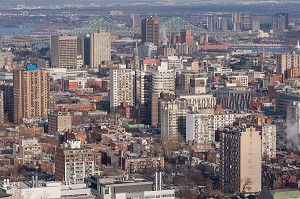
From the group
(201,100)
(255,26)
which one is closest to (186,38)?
(255,26)

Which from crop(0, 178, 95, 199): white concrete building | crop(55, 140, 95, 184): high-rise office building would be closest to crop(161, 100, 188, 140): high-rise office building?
crop(55, 140, 95, 184): high-rise office building

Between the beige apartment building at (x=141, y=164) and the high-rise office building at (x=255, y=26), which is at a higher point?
the beige apartment building at (x=141, y=164)

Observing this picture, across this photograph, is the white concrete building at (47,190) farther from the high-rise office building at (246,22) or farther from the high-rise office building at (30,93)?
the high-rise office building at (246,22)

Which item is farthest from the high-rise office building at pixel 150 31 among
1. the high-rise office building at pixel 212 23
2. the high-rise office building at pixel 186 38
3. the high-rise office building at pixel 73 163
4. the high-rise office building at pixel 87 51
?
the high-rise office building at pixel 73 163


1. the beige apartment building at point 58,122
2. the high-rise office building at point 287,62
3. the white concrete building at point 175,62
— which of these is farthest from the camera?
the high-rise office building at point 287,62

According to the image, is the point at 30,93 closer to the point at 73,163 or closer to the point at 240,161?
the point at 73,163

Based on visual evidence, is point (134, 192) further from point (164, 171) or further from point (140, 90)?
point (140, 90)

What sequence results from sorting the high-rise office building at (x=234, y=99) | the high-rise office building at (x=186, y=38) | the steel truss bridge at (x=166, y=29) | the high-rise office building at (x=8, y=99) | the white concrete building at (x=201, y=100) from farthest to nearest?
the steel truss bridge at (x=166, y=29), the high-rise office building at (x=186, y=38), the high-rise office building at (x=8, y=99), the high-rise office building at (x=234, y=99), the white concrete building at (x=201, y=100)
